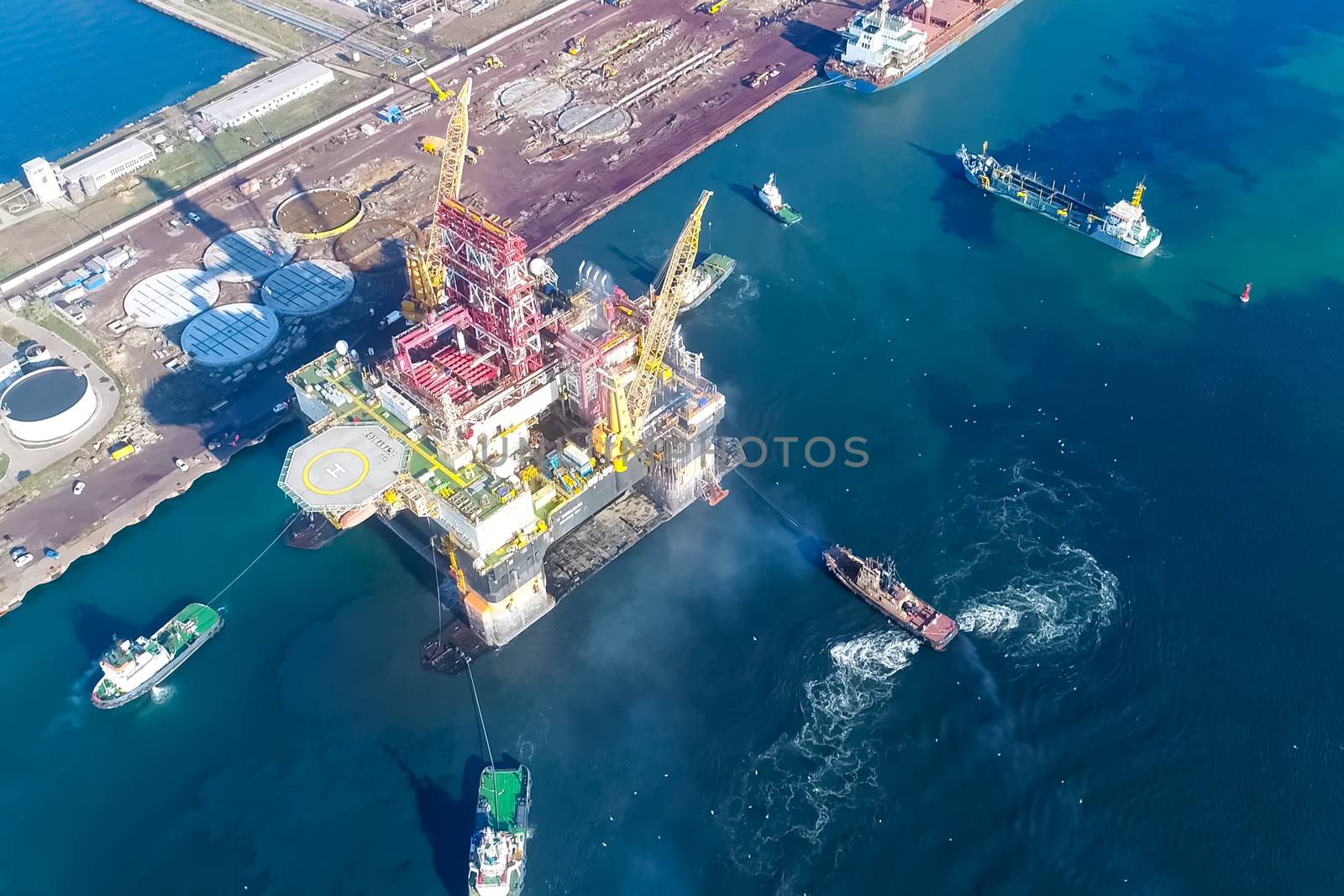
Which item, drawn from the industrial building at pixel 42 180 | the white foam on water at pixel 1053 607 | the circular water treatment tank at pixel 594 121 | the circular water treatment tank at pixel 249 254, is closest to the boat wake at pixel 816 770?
the white foam on water at pixel 1053 607

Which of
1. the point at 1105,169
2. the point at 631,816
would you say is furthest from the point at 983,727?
the point at 1105,169

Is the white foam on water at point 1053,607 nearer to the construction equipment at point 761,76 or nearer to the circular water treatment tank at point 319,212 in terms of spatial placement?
the circular water treatment tank at point 319,212

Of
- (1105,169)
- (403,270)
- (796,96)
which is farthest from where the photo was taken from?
(796,96)

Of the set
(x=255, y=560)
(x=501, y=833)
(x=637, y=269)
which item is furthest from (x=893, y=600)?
(x=255, y=560)

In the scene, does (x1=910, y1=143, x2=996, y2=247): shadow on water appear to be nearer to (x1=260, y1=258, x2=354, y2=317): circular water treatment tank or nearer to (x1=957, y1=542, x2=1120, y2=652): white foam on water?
(x1=957, y1=542, x2=1120, y2=652): white foam on water

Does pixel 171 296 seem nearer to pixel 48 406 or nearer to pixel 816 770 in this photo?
pixel 48 406

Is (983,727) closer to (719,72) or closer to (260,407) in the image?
(260,407)

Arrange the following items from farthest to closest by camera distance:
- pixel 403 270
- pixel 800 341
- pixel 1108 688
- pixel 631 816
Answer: pixel 403 270
pixel 800 341
pixel 1108 688
pixel 631 816
